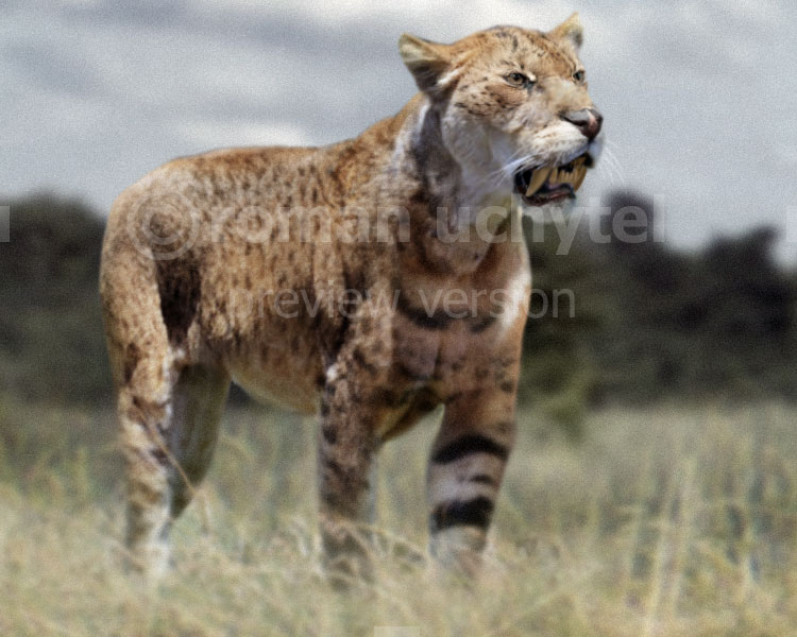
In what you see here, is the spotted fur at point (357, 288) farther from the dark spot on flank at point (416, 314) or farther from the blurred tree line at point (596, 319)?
the blurred tree line at point (596, 319)

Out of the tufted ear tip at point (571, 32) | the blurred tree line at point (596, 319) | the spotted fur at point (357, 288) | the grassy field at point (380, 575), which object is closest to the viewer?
the grassy field at point (380, 575)

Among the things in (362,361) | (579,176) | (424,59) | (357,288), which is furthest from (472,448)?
(424,59)

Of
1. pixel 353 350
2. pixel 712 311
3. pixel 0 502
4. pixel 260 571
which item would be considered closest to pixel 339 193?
pixel 353 350

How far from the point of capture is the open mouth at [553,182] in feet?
15.8

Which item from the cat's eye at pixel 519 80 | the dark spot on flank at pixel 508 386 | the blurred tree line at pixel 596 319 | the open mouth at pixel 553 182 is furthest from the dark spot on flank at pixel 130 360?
the blurred tree line at pixel 596 319

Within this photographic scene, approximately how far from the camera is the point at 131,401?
226 inches

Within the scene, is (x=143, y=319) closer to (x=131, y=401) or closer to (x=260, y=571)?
(x=131, y=401)

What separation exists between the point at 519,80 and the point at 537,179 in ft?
1.62

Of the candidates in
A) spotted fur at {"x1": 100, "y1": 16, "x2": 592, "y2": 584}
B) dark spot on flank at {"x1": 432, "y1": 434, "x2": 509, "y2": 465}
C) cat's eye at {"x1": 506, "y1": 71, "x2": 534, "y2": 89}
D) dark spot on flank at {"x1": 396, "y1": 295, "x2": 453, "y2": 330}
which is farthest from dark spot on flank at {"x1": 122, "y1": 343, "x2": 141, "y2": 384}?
cat's eye at {"x1": 506, "y1": 71, "x2": 534, "y2": 89}

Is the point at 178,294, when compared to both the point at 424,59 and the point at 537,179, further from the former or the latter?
the point at 537,179

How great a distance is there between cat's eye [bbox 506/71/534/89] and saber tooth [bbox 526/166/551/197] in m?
0.42

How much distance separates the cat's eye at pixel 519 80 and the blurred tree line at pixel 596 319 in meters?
7.88

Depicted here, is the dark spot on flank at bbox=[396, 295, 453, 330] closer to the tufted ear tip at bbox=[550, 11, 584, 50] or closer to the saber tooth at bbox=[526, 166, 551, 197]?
the saber tooth at bbox=[526, 166, 551, 197]

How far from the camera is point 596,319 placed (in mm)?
16203
